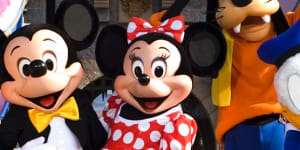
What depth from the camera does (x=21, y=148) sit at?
2.93 meters

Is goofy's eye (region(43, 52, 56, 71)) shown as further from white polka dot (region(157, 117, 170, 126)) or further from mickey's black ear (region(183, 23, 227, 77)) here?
mickey's black ear (region(183, 23, 227, 77))

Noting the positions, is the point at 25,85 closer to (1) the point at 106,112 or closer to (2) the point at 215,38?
(1) the point at 106,112

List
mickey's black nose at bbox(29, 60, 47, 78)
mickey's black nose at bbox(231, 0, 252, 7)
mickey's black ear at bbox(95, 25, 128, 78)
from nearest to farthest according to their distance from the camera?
mickey's black nose at bbox(29, 60, 47, 78), mickey's black ear at bbox(95, 25, 128, 78), mickey's black nose at bbox(231, 0, 252, 7)

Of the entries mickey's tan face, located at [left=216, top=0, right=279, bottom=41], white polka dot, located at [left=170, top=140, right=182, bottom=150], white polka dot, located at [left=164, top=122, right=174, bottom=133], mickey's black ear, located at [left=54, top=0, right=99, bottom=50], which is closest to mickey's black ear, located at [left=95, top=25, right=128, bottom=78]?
mickey's black ear, located at [left=54, top=0, right=99, bottom=50]

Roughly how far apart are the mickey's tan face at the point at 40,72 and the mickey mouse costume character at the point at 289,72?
1.22m

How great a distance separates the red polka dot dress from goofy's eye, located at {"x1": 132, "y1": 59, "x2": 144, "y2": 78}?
297mm

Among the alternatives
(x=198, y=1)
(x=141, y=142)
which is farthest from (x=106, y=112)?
(x=198, y=1)

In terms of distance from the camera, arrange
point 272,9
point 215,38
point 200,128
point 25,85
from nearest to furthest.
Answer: point 25,85 < point 215,38 < point 272,9 < point 200,128

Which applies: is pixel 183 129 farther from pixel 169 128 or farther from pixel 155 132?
pixel 155 132

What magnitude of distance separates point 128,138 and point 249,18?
1325 millimetres

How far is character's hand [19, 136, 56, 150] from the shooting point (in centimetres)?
284

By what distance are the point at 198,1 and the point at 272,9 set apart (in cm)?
154

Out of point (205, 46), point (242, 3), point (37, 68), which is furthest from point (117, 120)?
point (242, 3)

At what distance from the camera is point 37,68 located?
2.75m
